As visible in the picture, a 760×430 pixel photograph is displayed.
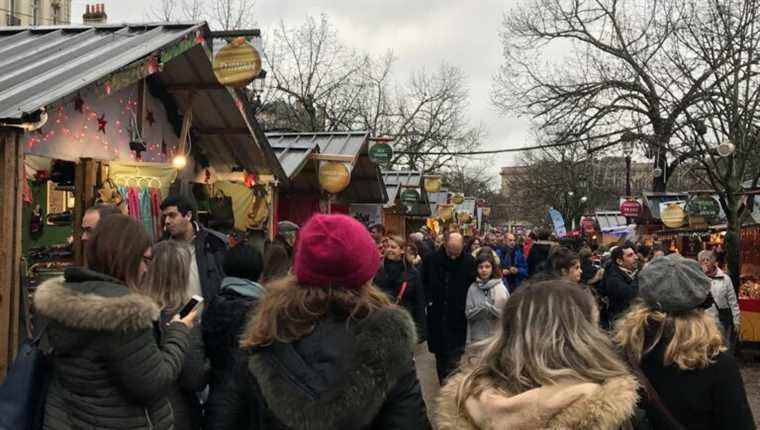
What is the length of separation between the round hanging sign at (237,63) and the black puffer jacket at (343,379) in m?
6.25

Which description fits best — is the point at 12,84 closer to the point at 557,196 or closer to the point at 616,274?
the point at 616,274

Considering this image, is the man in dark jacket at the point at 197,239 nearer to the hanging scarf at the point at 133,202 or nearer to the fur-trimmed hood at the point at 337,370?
the hanging scarf at the point at 133,202

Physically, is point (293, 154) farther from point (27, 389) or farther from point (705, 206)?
point (27, 389)

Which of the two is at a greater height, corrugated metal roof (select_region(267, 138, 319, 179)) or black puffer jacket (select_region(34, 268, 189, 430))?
corrugated metal roof (select_region(267, 138, 319, 179))

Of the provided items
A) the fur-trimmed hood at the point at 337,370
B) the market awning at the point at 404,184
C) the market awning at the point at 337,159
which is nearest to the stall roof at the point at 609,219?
the market awning at the point at 404,184

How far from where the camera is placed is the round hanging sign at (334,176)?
43.1 ft

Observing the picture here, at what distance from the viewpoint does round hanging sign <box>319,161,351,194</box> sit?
13.1 meters

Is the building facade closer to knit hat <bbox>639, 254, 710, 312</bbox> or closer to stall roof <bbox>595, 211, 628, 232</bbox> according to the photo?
stall roof <bbox>595, 211, 628, 232</bbox>

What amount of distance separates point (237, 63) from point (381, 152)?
24.5 feet

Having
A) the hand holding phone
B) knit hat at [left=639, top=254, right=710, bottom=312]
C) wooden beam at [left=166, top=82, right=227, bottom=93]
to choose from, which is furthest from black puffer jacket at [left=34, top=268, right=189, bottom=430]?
wooden beam at [left=166, top=82, right=227, bottom=93]

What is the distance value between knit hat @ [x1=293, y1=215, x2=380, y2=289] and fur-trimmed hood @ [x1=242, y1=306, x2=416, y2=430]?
0.16 metres

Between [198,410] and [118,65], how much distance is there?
4201mm

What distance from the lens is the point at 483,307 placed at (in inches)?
277

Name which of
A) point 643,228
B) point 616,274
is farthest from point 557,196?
point 616,274
